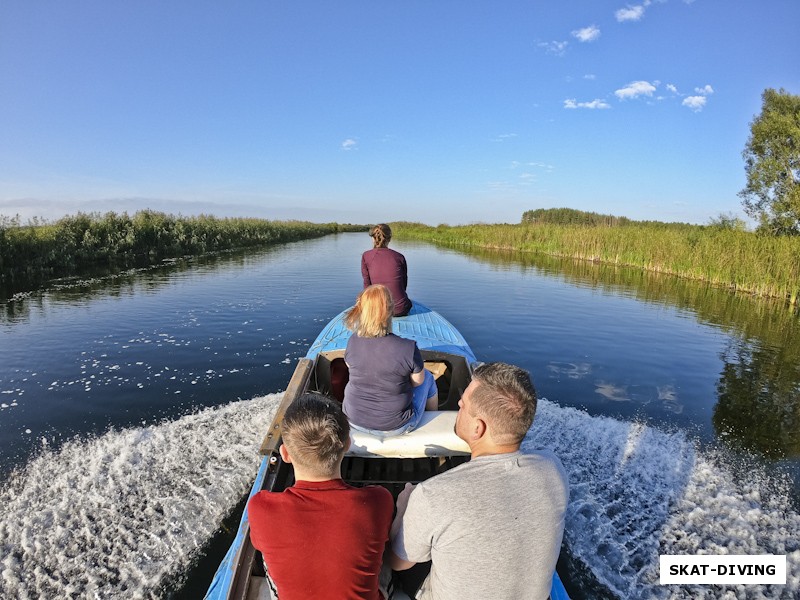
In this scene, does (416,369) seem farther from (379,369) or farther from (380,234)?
(380,234)

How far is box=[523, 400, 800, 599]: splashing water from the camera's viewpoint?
3.46 m

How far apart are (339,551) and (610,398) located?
6570mm

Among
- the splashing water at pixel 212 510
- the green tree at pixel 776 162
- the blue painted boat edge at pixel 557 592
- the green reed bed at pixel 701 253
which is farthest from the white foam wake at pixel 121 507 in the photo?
the green tree at pixel 776 162

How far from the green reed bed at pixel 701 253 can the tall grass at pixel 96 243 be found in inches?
Result: 1028

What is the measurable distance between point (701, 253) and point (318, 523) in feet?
74.6

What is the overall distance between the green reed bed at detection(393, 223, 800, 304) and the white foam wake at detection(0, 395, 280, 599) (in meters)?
18.5

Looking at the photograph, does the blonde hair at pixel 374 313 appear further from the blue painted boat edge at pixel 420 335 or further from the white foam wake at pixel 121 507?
the white foam wake at pixel 121 507

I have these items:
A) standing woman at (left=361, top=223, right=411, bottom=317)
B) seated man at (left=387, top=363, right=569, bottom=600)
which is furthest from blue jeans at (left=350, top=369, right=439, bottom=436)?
standing woman at (left=361, top=223, right=411, bottom=317)

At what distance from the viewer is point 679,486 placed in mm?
4559

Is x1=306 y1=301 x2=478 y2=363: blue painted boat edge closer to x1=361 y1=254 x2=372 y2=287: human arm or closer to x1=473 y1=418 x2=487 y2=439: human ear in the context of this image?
x1=361 y1=254 x2=372 y2=287: human arm

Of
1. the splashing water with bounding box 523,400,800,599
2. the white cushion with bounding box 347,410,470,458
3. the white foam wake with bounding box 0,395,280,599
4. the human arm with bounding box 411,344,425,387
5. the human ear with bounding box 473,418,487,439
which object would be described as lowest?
the white foam wake with bounding box 0,395,280,599

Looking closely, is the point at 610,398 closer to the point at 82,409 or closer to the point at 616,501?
the point at 616,501

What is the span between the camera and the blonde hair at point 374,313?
3238mm

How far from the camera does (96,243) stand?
2194cm
